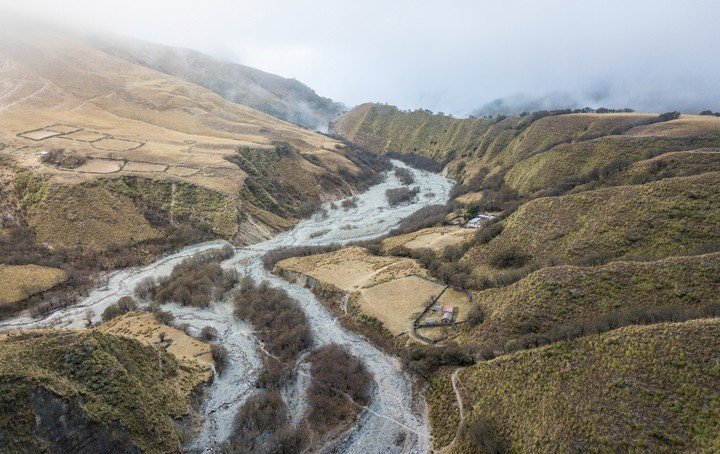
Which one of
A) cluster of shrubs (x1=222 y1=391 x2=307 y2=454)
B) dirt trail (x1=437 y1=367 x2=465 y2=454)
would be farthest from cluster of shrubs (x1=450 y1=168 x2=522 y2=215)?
cluster of shrubs (x1=222 y1=391 x2=307 y2=454)

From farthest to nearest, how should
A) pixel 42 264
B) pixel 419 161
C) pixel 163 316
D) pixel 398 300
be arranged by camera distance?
pixel 419 161, pixel 42 264, pixel 398 300, pixel 163 316

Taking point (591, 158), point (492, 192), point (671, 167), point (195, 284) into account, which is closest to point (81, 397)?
point (195, 284)

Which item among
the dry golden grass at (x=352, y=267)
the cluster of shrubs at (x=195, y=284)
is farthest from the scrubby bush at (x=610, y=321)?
the cluster of shrubs at (x=195, y=284)

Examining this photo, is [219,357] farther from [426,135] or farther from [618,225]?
[426,135]

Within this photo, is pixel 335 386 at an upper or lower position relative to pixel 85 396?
lower

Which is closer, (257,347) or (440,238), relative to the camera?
(257,347)

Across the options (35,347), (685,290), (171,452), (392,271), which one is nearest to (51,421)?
(35,347)
